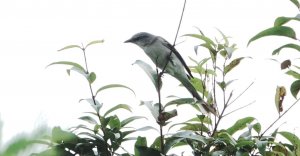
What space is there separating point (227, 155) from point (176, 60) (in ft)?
3.96

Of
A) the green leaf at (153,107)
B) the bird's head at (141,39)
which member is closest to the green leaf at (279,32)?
the green leaf at (153,107)

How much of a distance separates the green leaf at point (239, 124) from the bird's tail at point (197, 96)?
90 millimetres

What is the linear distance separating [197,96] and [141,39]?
119cm

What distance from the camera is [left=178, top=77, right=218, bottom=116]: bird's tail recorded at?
176 cm

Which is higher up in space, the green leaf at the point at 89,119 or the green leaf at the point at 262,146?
the green leaf at the point at 89,119

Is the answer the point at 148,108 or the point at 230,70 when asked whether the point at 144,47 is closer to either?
the point at 230,70

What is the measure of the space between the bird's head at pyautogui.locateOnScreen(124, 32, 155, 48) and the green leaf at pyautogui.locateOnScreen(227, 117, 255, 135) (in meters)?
1.31

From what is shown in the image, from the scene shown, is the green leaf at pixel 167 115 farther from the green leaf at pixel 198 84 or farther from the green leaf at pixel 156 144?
the green leaf at pixel 198 84

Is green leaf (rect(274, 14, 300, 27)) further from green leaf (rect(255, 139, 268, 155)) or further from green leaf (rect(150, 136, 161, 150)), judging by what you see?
green leaf (rect(150, 136, 161, 150))

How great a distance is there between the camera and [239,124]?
178 centimetres

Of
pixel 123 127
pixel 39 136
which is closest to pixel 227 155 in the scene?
pixel 123 127

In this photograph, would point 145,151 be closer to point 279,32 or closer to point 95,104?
point 95,104

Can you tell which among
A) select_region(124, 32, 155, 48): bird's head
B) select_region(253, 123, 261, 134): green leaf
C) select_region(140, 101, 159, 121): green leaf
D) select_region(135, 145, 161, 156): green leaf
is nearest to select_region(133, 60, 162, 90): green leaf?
select_region(140, 101, 159, 121): green leaf

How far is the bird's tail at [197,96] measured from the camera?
176 cm
